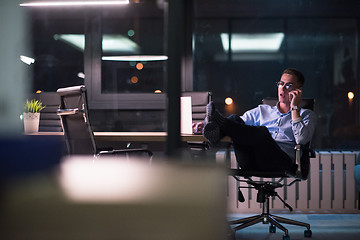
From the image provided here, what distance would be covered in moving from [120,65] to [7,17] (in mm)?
2893

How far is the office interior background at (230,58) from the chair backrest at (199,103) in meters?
1.01

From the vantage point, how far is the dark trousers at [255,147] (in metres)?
3.01

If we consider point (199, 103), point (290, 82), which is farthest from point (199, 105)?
point (290, 82)

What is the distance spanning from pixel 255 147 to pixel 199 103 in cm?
100

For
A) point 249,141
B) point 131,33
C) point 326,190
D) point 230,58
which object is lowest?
point 326,190

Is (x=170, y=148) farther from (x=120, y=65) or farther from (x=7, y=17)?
(x=120, y=65)

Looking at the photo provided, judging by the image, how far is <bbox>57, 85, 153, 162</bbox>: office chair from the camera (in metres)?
3.26

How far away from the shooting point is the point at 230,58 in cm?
531

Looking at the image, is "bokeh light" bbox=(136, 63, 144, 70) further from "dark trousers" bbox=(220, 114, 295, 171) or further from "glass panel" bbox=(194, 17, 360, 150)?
"dark trousers" bbox=(220, 114, 295, 171)

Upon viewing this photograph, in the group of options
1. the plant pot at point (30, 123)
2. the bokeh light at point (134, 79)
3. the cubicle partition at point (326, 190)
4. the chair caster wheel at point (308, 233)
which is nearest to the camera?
the chair caster wheel at point (308, 233)

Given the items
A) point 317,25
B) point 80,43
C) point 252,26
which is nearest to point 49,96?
point 80,43

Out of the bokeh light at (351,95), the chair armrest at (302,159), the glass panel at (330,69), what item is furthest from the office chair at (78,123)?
the bokeh light at (351,95)

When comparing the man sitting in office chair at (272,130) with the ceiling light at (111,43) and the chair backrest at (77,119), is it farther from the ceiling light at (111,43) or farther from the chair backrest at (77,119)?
the ceiling light at (111,43)

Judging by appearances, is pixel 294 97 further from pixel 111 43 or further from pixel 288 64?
pixel 111 43
